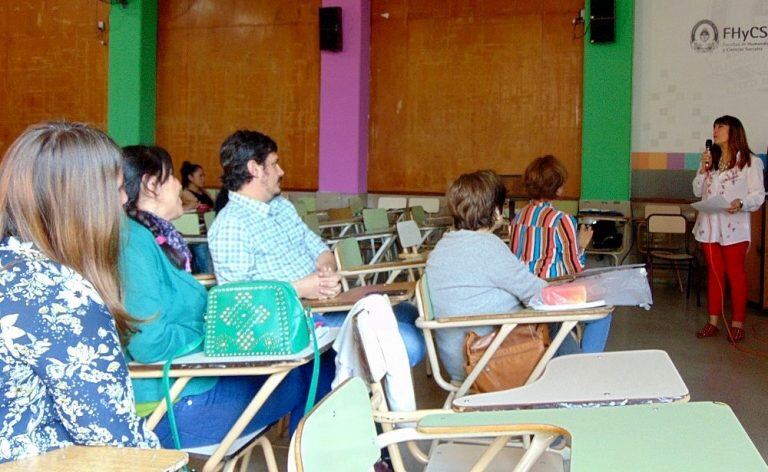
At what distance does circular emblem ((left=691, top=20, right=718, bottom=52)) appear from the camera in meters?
8.34

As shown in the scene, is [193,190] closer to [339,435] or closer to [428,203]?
[428,203]

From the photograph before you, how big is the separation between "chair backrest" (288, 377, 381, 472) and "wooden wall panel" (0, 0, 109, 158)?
942 cm

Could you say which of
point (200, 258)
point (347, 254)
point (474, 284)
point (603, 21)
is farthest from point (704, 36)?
point (474, 284)

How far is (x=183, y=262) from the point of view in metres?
2.46

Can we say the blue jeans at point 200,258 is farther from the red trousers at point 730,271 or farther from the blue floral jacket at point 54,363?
the blue floral jacket at point 54,363

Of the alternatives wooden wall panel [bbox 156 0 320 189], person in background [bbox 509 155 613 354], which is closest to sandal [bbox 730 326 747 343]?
person in background [bbox 509 155 613 354]

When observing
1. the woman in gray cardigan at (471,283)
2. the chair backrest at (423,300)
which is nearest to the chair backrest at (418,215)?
the woman in gray cardigan at (471,283)

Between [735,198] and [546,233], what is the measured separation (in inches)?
76.6

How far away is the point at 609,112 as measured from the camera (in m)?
8.59

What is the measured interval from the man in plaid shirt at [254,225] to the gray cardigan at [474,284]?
396mm

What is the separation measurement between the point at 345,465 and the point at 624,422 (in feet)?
1.82

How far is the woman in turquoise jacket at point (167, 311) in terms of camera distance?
2.10m

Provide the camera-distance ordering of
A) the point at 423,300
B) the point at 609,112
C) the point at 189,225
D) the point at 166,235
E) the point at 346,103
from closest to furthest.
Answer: the point at 166,235
the point at 423,300
the point at 189,225
the point at 609,112
the point at 346,103

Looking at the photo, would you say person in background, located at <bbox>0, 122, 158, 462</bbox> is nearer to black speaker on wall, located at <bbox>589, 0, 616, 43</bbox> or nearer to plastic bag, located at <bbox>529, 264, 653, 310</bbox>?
plastic bag, located at <bbox>529, 264, 653, 310</bbox>
